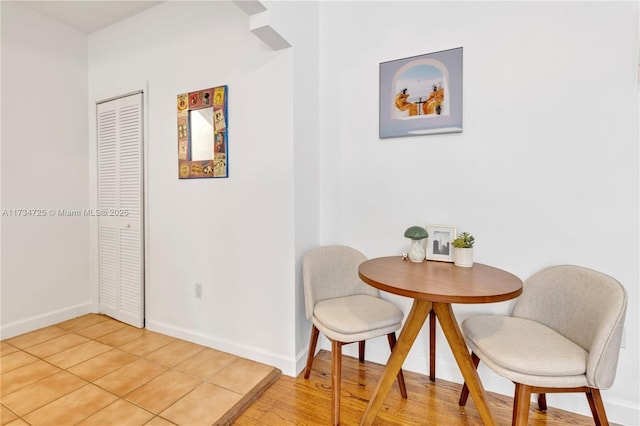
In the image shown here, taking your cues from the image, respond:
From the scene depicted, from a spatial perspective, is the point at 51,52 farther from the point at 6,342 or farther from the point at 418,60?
the point at 418,60

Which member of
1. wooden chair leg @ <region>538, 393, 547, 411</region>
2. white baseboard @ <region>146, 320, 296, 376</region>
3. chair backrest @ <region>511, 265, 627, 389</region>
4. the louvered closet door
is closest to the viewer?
chair backrest @ <region>511, 265, 627, 389</region>

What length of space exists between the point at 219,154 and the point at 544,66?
2114 millimetres

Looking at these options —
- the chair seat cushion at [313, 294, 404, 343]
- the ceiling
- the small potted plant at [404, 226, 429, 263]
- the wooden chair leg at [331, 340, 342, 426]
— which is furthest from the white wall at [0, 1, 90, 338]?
the small potted plant at [404, 226, 429, 263]

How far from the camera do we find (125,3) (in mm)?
2455

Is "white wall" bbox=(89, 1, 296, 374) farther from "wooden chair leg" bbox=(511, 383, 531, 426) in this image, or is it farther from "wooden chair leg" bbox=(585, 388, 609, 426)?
"wooden chair leg" bbox=(585, 388, 609, 426)

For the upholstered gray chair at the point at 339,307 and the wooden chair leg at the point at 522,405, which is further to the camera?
the upholstered gray chair at the point at 339,307

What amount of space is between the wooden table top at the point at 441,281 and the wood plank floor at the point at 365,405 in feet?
2.59

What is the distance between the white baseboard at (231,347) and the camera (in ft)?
6.47

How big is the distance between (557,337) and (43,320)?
12.6 ft

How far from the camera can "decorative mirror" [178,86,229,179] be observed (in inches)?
85.5

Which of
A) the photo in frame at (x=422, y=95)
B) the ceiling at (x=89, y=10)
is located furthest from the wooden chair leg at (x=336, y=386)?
the ceiling at (x=89, y=10)

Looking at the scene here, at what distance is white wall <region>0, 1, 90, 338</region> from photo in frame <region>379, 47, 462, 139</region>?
117 inches

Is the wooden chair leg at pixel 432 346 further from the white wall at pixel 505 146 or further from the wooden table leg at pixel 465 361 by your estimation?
the wooden table leg at pixel 465 361

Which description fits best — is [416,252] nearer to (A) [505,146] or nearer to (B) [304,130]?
(A) [505,146]
